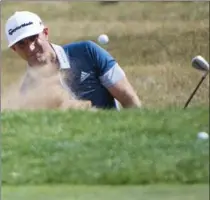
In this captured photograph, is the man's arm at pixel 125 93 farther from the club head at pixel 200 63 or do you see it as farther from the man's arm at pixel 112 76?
the club head at pixel 200 63

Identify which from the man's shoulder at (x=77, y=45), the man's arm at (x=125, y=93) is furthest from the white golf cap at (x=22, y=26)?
the man's arm at (x=125, y=93)

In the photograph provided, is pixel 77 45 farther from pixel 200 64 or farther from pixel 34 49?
pixel 200 64

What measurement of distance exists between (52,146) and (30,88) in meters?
0.54

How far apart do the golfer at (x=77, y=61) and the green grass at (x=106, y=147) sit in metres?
0.20

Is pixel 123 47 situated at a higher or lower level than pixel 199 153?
higher

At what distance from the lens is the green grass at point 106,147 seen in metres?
4.74

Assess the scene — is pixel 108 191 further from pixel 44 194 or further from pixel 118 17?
pixel 118 17

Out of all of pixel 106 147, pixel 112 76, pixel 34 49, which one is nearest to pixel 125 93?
pixel 112 76

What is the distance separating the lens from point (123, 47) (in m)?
4.60

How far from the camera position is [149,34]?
188 inches

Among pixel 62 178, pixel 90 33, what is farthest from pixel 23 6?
pixel 62 178

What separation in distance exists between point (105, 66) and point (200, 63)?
0.39 metres

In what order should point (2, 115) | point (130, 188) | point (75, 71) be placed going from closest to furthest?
1. point (75, 71)
2. point (130, 188)
3. point (2, 115)

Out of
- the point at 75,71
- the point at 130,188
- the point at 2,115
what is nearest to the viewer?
the point at 75,71
